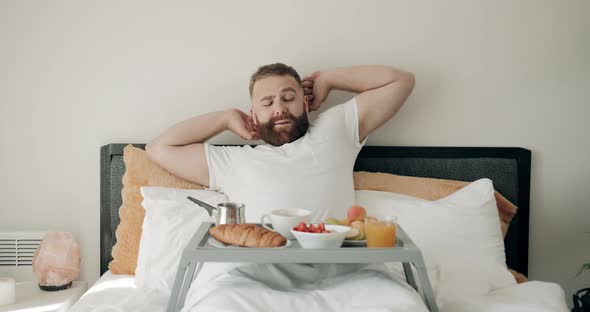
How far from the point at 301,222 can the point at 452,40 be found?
1278 millimetres

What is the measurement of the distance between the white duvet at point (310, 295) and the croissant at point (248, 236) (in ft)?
0.46

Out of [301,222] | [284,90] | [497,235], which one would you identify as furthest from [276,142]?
[497,235]

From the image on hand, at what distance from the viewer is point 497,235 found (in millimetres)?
2176

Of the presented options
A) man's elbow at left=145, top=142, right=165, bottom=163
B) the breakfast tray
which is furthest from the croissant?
man's elbow at left=145, top=142, right=165, bottom=163

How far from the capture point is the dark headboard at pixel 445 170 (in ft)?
8.11

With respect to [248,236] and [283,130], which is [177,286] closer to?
[248,236]

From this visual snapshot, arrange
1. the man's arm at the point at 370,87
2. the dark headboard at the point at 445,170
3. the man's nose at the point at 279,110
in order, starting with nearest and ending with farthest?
the man's nose at the point at 279,110 < the man's arm at the point at 370,87 < the dark headboard at the point at 445,170

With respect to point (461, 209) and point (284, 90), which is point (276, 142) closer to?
point (284, 90)

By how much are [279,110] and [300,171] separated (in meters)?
0.24

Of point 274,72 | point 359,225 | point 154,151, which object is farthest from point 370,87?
point 154,151

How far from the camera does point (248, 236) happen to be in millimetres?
1584

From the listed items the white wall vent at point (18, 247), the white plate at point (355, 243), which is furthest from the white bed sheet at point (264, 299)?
the white wall vent at point (18, 247)

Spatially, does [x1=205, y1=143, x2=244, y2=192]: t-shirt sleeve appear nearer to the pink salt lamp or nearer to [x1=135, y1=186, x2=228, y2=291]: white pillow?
[x1=135, y1=186, x2=228, y2=291]: white pillow

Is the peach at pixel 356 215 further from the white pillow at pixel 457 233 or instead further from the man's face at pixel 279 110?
the man's face at pixel 279 110
